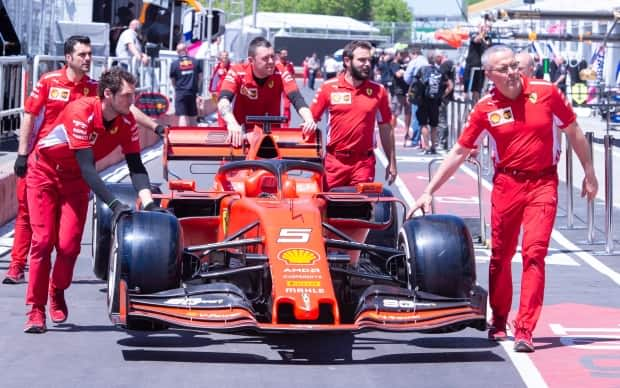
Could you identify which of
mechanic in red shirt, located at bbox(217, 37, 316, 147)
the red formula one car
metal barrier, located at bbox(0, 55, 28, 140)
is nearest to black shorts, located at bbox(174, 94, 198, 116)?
metal barrier, located at bbox(0, 55, 28, 140)

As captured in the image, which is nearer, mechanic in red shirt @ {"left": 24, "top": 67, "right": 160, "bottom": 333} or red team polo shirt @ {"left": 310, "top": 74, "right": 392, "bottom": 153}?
mechanic in red shirt @ {"left": 24, "top": 67, "right": 160, "bottom": 333}

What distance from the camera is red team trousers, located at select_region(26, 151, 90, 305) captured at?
29.7 feet

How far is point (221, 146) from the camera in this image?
1168cm

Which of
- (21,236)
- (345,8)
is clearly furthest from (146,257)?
(345,8)

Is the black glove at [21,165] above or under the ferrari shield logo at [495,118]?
under

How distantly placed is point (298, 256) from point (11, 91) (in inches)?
405

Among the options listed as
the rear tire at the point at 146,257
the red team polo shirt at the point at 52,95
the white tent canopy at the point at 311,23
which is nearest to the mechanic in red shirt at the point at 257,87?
the red team polo shirt at the point at 52,95

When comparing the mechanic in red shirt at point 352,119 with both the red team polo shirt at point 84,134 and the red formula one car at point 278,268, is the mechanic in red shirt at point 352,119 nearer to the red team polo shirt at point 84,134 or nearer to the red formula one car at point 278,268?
the red formula one car at point 278,268

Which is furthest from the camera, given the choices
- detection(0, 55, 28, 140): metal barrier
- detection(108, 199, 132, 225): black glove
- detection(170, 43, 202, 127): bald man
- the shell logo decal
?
detection(170, 43, 202, 127): bald man

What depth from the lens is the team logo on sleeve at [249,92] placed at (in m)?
12.6

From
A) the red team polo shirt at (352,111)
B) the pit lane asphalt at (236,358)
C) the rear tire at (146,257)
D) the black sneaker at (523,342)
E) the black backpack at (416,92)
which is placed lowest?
the pit lane asphalt at (236,358)

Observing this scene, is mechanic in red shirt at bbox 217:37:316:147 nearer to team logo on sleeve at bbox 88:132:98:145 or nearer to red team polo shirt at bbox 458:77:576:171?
team logo on sleeve at bbox 88:132:98:145

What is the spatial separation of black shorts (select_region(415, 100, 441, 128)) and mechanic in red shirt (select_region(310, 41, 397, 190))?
14.5 m

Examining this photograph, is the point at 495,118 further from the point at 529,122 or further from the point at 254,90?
the point at 254,90
